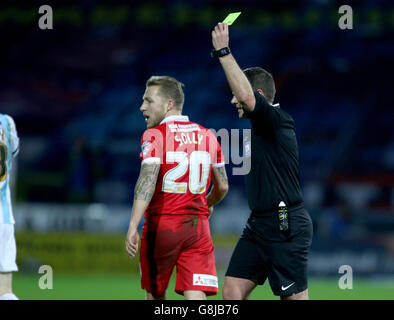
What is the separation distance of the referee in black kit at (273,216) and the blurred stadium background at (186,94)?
923 cm

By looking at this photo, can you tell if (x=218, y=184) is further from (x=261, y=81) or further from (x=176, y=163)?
(x=261, y=81)

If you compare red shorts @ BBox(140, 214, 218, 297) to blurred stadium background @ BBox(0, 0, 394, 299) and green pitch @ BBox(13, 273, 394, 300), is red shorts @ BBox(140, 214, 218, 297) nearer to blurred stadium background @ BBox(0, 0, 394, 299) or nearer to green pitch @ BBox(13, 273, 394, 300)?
green pitch @ BBox(13, 273, 394, 300)

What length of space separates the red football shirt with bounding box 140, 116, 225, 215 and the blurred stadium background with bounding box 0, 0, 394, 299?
9.12m

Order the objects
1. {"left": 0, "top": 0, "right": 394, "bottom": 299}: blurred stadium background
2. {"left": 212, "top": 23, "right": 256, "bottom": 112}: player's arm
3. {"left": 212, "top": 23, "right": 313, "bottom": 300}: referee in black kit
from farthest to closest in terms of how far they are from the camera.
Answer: {"left": 0, "top": 0, "right": 394, "bottom": 299}: blurred stadium background < {"left": 212, "top": 23, "right": 313, "bottom": 300}: referee in black kit < {"left": 212, "top": 23, "right": 256, "bottom": 112}: player's arm

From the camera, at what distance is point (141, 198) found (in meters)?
5.06

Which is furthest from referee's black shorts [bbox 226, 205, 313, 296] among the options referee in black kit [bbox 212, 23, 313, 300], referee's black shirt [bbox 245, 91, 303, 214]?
referee's black shirt [bbox 245, 91, 303, 214]

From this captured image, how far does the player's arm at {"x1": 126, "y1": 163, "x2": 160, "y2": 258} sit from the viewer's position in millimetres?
4918

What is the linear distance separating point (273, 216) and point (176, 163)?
837 mm

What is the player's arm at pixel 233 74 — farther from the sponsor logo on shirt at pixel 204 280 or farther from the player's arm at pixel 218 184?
the sponsor logo on shirt at pixel 204 280

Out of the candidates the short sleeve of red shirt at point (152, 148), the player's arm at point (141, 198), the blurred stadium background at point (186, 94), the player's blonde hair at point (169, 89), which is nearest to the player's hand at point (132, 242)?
the player's arm at point (141, 198)

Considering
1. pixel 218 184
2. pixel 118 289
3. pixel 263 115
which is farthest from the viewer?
pixel 118 289

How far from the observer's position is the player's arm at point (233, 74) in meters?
4.52

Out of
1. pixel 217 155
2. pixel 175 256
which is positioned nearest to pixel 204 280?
pixel 175 256
